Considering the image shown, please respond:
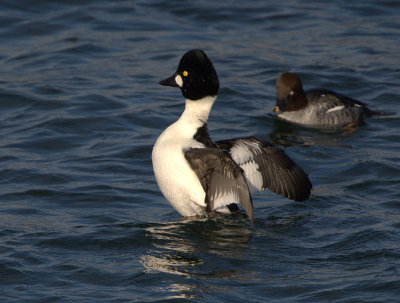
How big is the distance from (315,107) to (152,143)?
2.75 meters

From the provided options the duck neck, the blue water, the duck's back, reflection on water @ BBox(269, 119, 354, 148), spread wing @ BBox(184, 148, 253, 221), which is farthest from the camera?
the duck's back

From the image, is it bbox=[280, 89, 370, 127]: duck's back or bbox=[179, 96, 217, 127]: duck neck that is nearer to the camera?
bbox=[179, 96, 217, 127]: duck neck

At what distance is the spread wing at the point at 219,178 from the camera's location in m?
6.85

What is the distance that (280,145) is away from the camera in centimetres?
1080

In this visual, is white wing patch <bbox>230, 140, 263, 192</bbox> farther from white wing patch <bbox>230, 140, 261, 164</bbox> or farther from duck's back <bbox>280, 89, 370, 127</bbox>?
duck's back <bbox>280, 89, 370, 127</bbox>

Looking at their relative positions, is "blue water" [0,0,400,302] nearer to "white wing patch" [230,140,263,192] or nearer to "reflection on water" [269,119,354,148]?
"reflection on water" [269,119,354,148]

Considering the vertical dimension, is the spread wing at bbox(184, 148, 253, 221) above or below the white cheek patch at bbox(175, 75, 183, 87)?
below

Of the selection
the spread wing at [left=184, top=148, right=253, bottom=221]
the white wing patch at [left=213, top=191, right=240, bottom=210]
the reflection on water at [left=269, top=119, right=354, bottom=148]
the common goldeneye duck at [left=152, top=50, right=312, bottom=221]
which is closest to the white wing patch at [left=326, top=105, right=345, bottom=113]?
the reflection on water at [left=269, top=119, right=354, bottom=148]

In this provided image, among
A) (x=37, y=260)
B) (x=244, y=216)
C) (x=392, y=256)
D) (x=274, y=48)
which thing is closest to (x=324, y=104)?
(x=274, y=48)

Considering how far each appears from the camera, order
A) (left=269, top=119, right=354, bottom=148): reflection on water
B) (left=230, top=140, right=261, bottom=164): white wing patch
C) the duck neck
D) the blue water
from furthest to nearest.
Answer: (left=269, top=119, right=354, bottom=148): reflection on water → the duck neck → (left=230, top=140, right=261, bottom=164): white wing patch → the blue water

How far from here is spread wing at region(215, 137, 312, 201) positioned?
295 inches

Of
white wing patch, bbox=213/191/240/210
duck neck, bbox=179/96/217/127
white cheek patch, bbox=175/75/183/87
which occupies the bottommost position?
white wing patch, bbox=213/191/240/210

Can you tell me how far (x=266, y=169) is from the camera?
24.8 feet

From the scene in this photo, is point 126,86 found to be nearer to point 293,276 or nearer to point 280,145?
point 280,145
